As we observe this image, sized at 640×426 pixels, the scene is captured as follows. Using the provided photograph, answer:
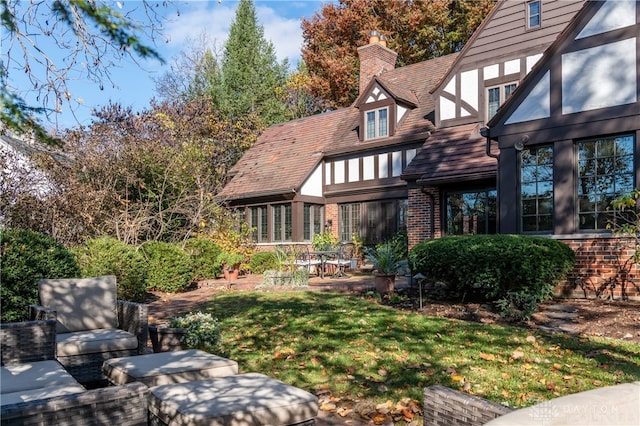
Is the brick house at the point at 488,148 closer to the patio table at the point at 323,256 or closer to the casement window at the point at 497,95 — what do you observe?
the casement window at the point at 497,95

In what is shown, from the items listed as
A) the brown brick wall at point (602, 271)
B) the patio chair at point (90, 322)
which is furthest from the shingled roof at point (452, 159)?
the patio chair at point (90, 322)

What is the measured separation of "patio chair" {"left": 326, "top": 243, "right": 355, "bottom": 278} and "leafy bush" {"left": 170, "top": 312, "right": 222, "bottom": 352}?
31.8 ft

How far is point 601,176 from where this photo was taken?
10.0 meters

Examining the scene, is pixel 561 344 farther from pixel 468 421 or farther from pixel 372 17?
pixel 372 17

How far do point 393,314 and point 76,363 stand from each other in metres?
4.92

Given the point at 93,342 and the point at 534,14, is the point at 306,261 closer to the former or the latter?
the point at 534,14

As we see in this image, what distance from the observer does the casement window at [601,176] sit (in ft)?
32.1

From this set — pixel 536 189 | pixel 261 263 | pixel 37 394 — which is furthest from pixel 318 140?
pixel 37 394

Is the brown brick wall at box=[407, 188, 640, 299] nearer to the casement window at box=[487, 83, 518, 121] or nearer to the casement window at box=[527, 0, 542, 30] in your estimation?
the casement window at box=[487, 83, 518, 121]

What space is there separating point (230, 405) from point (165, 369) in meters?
1.18

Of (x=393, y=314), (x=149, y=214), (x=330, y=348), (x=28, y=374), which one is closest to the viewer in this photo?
(x=28, y=374)

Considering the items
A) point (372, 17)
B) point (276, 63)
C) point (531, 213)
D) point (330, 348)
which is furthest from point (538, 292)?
point (276, 63)

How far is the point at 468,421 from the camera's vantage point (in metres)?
2.32

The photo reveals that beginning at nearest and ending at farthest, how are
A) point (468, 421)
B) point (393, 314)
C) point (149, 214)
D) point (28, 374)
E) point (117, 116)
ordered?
point (468, 421), point (28, 374), point (393, 314), point (149, 214), point (117, 116)
